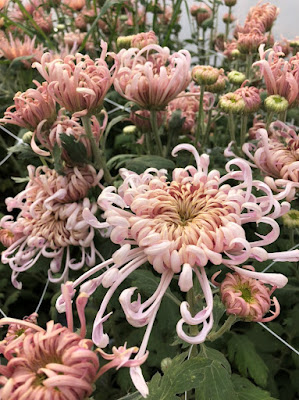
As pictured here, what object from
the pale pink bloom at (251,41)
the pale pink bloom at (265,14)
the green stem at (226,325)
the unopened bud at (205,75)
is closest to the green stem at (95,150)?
the unopened bud at (205,75)

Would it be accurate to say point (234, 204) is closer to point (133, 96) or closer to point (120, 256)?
point (120, 256)

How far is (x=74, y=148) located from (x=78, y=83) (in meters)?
0.12

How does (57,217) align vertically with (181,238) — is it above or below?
below

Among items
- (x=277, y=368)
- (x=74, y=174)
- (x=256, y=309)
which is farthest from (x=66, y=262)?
(x=277, y=368)

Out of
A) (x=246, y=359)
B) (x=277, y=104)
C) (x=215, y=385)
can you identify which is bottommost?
(x=246, y=359)

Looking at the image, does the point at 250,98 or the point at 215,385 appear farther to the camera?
the point at 250,98

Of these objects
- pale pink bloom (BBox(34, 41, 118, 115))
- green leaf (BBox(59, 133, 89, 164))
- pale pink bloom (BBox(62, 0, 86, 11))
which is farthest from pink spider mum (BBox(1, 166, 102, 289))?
pale pink bloom (BBox(62, 0, 86, 11))

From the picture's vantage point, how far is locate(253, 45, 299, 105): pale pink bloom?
763 millimetres

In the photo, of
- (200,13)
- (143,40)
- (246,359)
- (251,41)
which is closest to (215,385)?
(246,359)

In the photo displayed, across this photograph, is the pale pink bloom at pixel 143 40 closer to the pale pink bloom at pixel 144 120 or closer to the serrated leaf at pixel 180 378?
the pale pink bloom at pixel 144 120

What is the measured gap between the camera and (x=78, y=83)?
27.2 inches

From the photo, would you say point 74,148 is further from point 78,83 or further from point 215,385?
point 215,385

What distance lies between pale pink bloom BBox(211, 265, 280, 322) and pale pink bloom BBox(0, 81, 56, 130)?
42 cm

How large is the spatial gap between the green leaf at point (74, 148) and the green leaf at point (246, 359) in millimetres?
512
